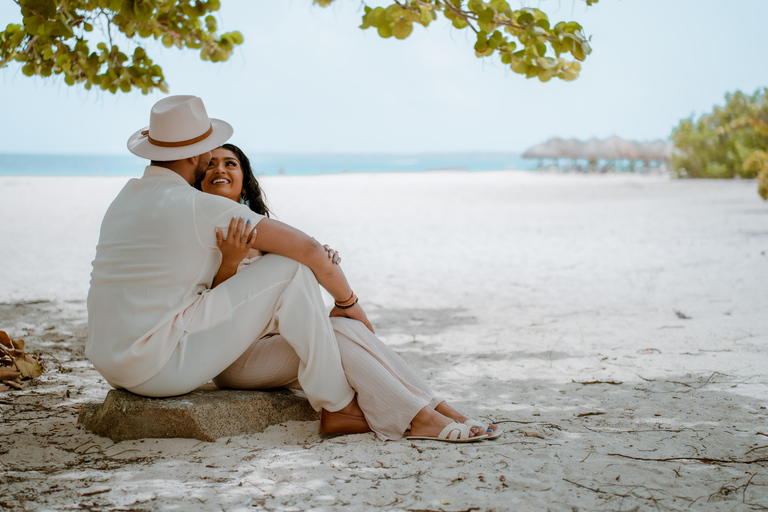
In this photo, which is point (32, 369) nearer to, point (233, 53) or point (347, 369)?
point (347, 369)

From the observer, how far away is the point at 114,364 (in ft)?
8.69

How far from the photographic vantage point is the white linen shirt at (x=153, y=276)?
260 centimetres

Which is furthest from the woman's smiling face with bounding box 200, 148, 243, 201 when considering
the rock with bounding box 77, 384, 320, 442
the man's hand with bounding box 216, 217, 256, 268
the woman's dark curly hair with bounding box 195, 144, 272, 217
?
the rock with bounding box 77, 384, 320, 442

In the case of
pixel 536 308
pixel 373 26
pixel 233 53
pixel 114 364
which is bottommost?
pixel 536 308

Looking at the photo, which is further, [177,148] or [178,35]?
[178,35]

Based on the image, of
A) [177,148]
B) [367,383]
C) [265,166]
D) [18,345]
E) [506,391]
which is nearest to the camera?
[177,148]

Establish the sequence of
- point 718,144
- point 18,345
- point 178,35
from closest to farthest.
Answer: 1. point 18,345
2. point 178,35
3. point 718,144

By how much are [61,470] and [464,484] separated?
1575 mm

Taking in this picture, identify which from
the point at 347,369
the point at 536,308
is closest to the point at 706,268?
the point at 536,308

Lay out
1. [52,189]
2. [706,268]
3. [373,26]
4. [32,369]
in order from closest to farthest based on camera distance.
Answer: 1. [373,26]
2. [32,369]
3. [706,268]
4. [52,189]

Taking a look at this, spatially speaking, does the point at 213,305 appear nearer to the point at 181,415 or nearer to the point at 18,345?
the point at 181,415

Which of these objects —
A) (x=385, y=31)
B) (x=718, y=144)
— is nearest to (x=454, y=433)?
Result: (x=385, y=31)

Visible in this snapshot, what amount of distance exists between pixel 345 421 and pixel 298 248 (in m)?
0.83

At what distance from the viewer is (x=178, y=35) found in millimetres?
5637
